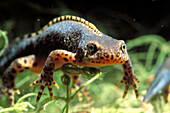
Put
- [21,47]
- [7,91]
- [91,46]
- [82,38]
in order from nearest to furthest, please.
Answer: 1. [91,46]
2. [82,38]
3. [7,91]
4. [21,47]

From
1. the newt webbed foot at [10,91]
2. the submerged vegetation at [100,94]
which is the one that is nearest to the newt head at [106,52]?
the submerged vegetation at [100,94]

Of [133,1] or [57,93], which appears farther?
[57,93]

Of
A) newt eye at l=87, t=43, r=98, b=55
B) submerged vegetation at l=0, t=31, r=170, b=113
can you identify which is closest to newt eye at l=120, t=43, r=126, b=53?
newt eye at l=87, t=43, r=98, b=55

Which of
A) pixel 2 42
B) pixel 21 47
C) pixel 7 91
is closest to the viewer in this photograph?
pixel 7 91

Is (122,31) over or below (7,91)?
over

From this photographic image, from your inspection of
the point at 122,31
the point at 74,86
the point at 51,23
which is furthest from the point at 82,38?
the point at 74,86

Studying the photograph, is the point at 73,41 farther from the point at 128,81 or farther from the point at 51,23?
the point at 128,81

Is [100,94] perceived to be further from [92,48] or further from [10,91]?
[92,48]

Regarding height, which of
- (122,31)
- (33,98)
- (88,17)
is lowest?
(33,98)
